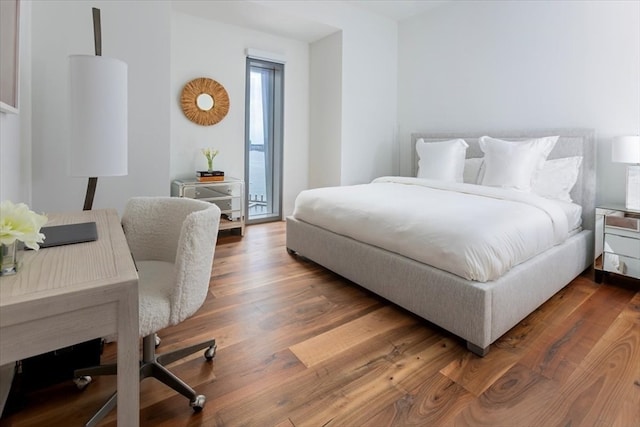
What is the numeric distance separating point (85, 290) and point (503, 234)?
6.22 ft

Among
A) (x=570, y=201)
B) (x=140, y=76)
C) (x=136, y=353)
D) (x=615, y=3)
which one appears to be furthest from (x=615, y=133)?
(x=140, y=76)

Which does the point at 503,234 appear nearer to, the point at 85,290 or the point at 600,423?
the point at 600,423

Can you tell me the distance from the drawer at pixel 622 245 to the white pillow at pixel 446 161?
134 cm

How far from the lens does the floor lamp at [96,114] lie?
1738mm

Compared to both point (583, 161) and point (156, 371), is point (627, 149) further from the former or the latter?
point (156, 371)

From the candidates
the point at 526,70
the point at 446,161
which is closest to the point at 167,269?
the point at 446,161

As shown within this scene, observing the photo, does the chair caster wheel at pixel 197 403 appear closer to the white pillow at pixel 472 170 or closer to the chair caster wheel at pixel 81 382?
the chair caster wheel at pixel 81 382

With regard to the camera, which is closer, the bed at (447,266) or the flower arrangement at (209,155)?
the bed at (447,266)

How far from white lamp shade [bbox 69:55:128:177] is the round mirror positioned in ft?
7.76

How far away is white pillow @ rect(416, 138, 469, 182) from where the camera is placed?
11.8 ft

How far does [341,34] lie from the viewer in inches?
170

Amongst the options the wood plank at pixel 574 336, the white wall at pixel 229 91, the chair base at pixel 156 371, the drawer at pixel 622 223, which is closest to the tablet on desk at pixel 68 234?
the chair base at pixel 156 371

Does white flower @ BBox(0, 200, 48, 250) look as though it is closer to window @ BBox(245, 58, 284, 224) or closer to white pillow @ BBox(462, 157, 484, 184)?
white pillow @ BBox(462, 157, 484, 184)

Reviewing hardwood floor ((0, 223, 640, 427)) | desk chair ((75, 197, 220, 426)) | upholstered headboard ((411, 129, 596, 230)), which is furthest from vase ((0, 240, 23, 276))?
upholstered headboard ((411, 129, 596, 230))
